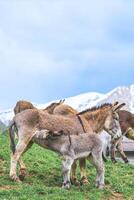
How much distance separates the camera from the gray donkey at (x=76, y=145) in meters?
13.2

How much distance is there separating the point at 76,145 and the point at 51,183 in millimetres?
1352

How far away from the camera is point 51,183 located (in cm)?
1377

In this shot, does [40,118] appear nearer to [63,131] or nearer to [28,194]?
[63,131]

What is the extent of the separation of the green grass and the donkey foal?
2.09 ft

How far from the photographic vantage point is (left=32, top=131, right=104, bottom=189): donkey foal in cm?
1319

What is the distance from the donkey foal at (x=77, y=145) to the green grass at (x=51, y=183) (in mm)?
636

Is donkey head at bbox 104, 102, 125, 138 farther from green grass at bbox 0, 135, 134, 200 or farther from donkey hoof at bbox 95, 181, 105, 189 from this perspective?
donkey hoof at bbox 95, 181, 105, 189

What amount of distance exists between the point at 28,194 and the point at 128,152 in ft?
82.0

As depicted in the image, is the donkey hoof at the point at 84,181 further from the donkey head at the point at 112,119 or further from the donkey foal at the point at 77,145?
the donkey head at the point at 112,119

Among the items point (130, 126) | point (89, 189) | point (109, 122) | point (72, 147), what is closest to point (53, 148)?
point (72, 147)

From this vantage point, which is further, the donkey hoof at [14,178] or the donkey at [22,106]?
the donkey at [22,106]

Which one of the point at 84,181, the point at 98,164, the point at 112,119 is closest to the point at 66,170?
the point at 98,164

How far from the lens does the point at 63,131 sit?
539 inches

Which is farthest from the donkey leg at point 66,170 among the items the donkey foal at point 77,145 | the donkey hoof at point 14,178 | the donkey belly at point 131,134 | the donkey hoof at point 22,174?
the donkey belly at point 131,134
